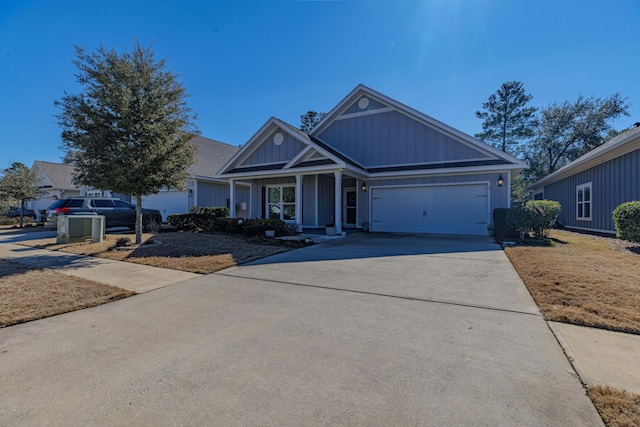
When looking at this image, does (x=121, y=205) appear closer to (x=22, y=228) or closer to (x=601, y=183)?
(x=22, y=228)

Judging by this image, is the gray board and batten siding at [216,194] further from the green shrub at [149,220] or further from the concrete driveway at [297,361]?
the concrete driveway at [297,361]

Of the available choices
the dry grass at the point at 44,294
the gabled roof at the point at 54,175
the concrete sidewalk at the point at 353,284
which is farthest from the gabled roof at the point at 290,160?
the gabled roof at the point at 54,175

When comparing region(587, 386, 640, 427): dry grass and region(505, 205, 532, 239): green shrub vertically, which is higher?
region(505, 205, 532, 239): green shrub

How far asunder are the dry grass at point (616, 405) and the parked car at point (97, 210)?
1653 cm

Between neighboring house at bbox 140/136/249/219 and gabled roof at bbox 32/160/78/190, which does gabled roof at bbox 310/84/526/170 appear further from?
gabled roof at bbox 32/160/78/190

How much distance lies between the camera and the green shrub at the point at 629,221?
776 centimetres

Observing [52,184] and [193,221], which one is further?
[52,184]

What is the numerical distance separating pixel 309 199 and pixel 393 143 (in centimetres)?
498

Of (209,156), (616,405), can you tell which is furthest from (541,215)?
(209,156)

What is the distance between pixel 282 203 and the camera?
49.3 ft

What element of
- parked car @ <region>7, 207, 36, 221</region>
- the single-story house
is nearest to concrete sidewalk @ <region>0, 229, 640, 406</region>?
the single-story house

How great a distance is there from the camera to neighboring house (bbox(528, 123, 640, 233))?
396 inches

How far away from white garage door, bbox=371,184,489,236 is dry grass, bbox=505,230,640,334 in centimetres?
492

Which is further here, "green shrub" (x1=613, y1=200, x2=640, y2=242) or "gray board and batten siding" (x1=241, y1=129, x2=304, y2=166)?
"gray board and batten siding" (x1=241, y1=129, x2=304, y2=166)
